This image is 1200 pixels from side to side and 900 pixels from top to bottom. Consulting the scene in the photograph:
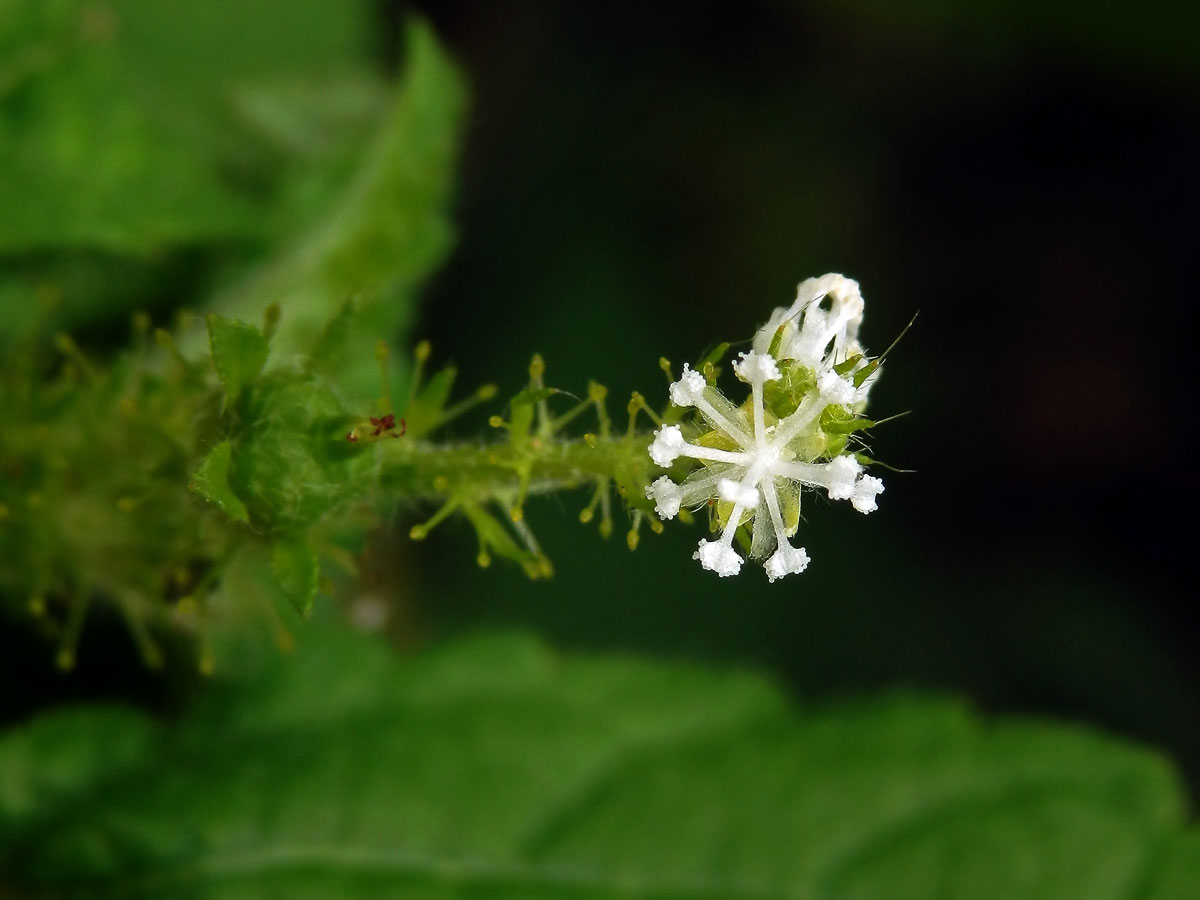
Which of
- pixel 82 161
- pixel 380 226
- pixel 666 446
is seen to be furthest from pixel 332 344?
pixel 82 161

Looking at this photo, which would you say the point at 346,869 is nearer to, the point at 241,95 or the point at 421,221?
the point at 421,221

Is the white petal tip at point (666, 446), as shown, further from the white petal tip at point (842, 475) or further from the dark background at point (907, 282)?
the dark background at point (907, 282)

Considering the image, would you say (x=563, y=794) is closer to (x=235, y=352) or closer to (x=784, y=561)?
(x=784, y=561)

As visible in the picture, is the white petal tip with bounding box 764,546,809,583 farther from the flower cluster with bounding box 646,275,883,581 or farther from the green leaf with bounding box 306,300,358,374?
the green leaf with bounding box 306,300,358,374

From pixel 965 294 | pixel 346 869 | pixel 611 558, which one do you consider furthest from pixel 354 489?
pixel 965 294

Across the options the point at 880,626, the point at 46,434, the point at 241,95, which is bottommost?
the point at 46,434

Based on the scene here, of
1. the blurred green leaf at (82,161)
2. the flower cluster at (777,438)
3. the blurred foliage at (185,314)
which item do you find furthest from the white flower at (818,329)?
the blurred green leaf at (82,161)
